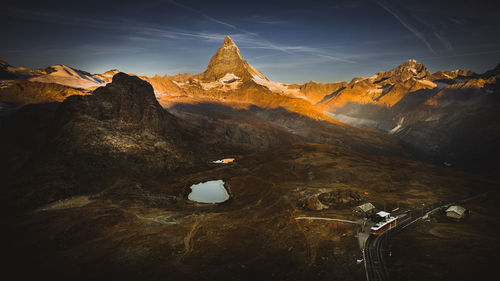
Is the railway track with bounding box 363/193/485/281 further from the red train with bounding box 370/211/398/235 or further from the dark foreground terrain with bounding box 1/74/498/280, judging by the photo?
the dark foreground terrain with bounding box 1/74/498/280

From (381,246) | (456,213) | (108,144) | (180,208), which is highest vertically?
(456,213)

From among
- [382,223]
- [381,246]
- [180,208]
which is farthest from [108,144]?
[381,246]

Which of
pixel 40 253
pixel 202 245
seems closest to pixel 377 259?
pixel 202 245

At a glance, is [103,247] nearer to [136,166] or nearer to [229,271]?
[229,271]

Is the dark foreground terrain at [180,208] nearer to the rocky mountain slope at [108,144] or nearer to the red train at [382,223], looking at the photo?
the rocky mountain slope at [108,144]

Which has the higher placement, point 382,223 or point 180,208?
point 382,223

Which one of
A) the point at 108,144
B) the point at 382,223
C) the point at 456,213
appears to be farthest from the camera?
the point at 108,144

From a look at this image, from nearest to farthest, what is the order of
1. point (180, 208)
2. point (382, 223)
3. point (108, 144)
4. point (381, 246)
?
point (381, 246), point (382, 223), point (180, 208), point (108, 144)

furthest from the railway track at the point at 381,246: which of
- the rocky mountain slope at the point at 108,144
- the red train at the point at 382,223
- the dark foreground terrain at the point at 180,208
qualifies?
the rocky mountain slope at the point at 108,144

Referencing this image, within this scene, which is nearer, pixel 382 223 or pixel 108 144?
pixel 382 223

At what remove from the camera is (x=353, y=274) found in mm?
33375

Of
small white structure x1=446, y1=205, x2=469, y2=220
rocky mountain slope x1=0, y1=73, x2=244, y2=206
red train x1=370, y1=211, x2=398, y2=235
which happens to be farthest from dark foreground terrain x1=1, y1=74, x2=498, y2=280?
red train x1=370, y1=211, x2=398, y2=235

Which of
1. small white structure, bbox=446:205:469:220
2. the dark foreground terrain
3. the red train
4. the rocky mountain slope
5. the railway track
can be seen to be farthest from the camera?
the rocky mountain slope

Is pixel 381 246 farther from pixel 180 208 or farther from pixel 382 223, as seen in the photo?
pixel 180 208
